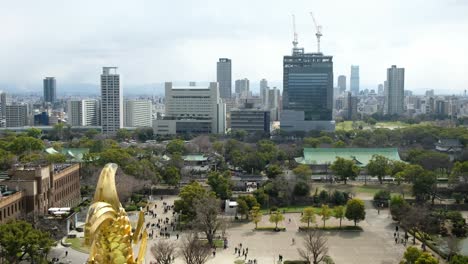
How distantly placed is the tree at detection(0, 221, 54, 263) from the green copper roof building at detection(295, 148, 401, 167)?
49384 millimetres

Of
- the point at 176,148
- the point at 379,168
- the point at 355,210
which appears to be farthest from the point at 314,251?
A: the point at 176,148

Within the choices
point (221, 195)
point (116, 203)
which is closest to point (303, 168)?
point (221, 195)

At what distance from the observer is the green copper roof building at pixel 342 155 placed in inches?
3147

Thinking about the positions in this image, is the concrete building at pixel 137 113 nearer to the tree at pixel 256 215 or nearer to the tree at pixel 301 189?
the tree at pixel 301 189

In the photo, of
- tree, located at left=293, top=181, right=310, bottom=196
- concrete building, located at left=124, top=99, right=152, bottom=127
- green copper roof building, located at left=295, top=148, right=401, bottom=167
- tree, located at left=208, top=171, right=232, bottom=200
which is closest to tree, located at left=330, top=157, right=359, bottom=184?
green copper roof building, located at left=295, top=148, right=401, bottom=167

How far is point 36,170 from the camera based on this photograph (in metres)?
48.1

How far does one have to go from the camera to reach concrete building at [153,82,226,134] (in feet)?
435

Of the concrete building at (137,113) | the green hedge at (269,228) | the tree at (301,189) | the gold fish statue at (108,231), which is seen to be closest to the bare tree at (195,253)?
the green hedge at (269,228)

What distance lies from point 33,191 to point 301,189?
87.8 feet

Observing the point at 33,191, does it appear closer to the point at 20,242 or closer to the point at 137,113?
the point at 20,242

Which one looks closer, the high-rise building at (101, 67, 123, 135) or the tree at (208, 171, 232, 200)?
the tree at (208, 171, 232, 200)

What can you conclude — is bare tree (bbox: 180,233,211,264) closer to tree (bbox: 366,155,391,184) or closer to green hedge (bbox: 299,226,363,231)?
green hedge (bbox: 299,226,363,231)

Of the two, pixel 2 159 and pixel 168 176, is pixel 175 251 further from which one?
pixel 2 159

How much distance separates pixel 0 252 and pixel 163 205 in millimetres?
23788
